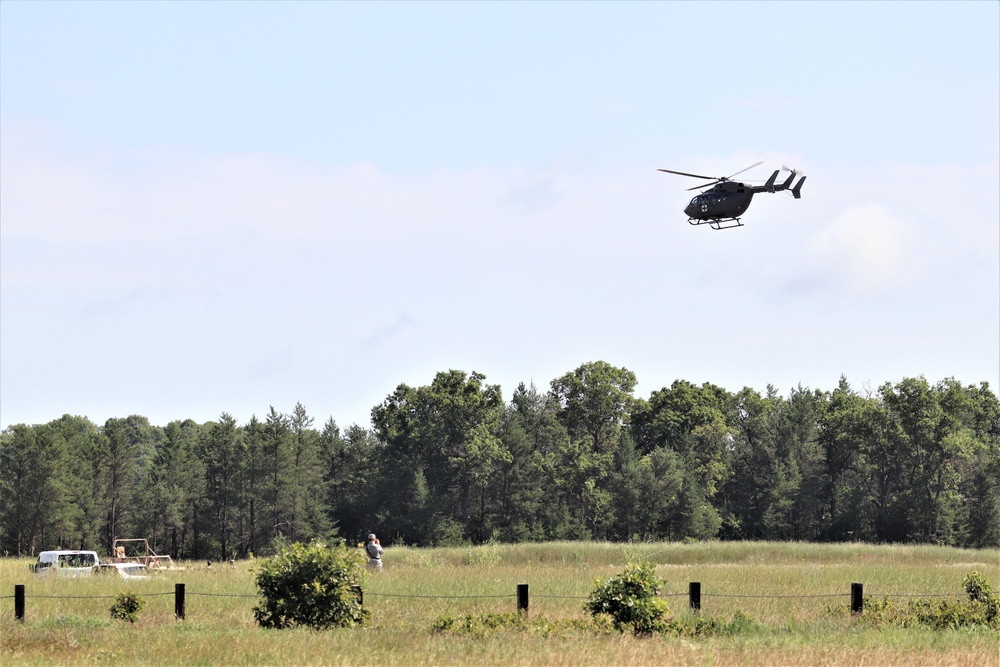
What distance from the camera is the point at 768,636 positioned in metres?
22.1

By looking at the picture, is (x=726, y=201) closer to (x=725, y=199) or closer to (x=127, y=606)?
(x=725, y=199)

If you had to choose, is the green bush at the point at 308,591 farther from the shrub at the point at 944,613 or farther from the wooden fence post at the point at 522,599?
the shrub at the point at 944,613

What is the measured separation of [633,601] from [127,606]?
11.4m

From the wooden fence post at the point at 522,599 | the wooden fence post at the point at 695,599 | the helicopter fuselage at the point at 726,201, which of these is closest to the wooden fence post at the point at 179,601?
the wooden fence post at the point at 522,599

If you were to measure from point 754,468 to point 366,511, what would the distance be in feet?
121

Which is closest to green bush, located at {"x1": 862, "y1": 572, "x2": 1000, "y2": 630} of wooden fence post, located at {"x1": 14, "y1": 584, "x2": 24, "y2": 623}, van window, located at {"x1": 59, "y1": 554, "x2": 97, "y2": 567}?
wooden fence post, located at {"x1": 14, "y1": 584, "x2": 24, "y2": 623}

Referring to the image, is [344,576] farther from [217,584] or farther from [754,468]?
[754,468]

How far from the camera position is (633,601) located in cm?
2238

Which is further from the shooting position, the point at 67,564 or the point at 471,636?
the point at 67,564

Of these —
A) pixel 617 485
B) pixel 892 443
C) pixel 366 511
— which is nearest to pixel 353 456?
pixel 366 511

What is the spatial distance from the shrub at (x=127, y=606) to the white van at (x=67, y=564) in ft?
39.8

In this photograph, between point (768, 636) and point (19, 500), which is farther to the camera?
point (19, 500)

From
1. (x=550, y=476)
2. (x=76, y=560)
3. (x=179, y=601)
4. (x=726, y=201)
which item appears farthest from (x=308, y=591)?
(x=550, y=476)

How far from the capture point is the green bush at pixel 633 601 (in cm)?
2233
